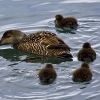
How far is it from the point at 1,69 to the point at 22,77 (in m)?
0.58

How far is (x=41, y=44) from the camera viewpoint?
496 inches

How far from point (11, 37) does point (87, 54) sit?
2.38 m

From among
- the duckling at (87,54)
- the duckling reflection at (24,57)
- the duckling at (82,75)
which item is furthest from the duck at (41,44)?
the duckling at (82,75)

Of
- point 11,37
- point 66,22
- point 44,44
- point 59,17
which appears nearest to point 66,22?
point 66,22

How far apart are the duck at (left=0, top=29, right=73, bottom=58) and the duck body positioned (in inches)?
44.3

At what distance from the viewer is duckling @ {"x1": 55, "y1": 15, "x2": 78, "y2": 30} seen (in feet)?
45.5

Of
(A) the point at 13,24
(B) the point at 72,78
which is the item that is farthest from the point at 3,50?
(B) the point at 72,78

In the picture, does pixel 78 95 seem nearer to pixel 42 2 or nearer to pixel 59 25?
pixel 59 25

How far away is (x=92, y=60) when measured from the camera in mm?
11836

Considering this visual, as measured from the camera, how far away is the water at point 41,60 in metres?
10.5

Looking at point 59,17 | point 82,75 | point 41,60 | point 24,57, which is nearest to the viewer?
point 82,75

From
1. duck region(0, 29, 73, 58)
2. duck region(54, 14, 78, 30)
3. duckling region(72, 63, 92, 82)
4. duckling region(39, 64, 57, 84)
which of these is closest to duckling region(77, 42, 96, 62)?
duck region(0, 29, 73, 58)

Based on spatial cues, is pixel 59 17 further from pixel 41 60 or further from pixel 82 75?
pixel 82 75

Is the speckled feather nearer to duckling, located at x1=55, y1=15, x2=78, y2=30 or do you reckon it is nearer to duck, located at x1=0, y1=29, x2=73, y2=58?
duck, located at x1=0, y1=29, x2=73, y2=58
